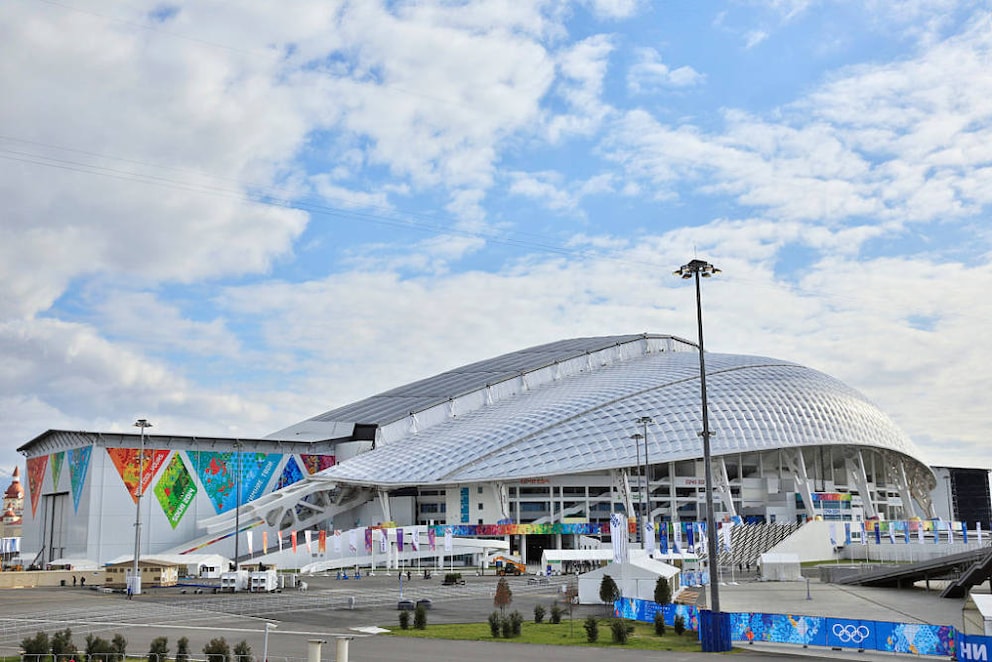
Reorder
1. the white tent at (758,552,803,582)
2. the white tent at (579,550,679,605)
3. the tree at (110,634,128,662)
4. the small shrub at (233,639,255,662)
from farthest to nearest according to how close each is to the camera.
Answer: the white tent at (758,552,803,582) < the white tent at (579,550,679,605) < the tree at (110,634,128,662) < the small shrub at (233,639,255,662)

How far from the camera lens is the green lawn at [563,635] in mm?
29953

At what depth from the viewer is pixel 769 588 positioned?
53.9 metres

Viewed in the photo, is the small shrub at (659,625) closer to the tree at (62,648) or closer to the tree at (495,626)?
the tree at (495,626)

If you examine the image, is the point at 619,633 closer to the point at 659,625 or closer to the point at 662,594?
the point at 659,625

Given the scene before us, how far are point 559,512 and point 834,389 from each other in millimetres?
39630

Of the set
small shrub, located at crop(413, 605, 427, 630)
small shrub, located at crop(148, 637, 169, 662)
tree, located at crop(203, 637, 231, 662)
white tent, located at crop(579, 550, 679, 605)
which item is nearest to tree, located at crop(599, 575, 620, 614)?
white tent, located at crop(579, 550, 679, 605)

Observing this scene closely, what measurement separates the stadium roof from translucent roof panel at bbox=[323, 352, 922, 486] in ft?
0.43

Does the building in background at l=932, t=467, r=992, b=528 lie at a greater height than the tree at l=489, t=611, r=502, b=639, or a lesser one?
greater

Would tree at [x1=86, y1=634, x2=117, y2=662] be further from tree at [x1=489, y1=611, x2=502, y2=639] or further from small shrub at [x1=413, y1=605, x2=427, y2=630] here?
tree at [x1=489, y1=611, x2=502, y2=639]

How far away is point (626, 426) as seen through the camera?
91500 mm

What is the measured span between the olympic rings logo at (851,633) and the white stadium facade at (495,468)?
48986mm

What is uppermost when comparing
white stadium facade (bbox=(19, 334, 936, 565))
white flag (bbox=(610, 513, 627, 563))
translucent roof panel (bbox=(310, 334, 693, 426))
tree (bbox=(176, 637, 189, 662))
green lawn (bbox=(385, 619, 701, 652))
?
translucent roof panel (bbox=(310, 334, 693, 426))

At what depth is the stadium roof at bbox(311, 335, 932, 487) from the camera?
3489 inches

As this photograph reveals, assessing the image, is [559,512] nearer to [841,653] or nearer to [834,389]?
[834,389]
